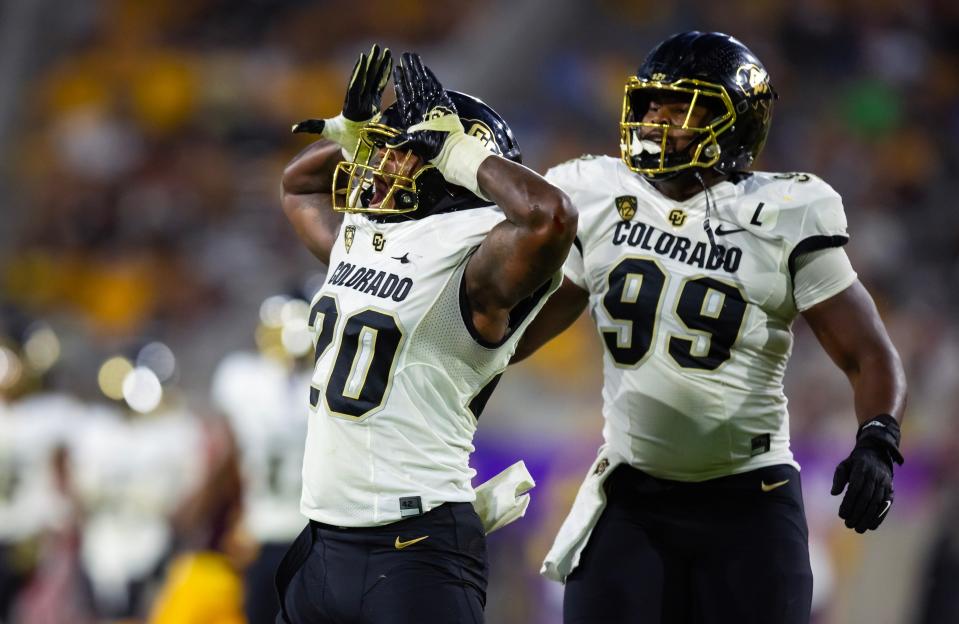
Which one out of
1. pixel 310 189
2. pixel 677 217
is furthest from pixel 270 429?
pixel 677 217

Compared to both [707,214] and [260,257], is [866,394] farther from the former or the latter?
[260,257]

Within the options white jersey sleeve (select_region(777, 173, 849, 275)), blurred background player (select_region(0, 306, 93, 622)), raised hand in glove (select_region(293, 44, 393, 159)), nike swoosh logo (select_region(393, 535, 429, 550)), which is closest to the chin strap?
white jersey sleeve (select_region(777, 173, 849, 275))

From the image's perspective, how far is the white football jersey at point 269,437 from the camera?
510cm

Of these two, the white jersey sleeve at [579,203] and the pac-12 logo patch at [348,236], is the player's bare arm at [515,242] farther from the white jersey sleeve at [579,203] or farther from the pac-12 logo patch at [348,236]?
the white jersey sleeve at [579,203]

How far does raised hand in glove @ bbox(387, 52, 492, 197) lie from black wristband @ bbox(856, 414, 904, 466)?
3.17ft

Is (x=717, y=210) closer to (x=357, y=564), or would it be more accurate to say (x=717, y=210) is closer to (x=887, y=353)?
(x=887, y=353)

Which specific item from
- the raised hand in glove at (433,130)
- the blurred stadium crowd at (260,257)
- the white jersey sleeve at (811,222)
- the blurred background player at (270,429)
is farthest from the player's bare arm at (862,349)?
the blurred stadium crowd at (260,257)

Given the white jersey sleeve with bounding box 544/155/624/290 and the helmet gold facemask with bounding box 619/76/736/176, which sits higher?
the helmet gold facemask with bounding box 619/76/736/176

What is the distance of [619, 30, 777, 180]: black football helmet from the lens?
10.8 ft

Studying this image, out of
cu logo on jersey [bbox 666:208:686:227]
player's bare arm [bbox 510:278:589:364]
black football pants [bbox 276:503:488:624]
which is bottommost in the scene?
black football pants [bbox 276:503:488:624]

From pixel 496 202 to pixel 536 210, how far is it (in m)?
0.11

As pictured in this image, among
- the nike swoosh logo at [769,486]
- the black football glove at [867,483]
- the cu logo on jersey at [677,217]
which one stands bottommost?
the nike swoosh logo at [769,486]

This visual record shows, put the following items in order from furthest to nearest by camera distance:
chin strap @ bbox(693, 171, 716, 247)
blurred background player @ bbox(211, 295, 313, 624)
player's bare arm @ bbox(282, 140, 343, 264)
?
blurred background player @ bbox(211, 295, 313, 624)
player's bare arm @ bbox(282, 140, 343, 264)
chin strap @ bbox(693, 171, 716, 247)

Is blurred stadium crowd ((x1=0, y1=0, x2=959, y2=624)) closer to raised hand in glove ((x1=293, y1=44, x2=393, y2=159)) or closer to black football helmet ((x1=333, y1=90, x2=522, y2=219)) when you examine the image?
raised hand in glove ((x1=293, y1=44, x2=393, y2=159))
